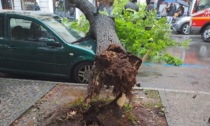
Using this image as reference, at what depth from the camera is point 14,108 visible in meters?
4.18

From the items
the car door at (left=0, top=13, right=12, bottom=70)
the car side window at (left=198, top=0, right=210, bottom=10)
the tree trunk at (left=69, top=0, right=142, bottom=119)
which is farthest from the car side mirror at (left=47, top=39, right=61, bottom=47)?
the car side window at (left=198, top=0, right=210, bottom=10)

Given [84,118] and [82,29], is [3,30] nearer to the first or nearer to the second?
[82,29]

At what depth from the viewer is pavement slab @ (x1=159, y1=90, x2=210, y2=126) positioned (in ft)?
12.7

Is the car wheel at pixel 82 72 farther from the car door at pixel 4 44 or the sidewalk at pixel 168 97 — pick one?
the car door at pixel 4 44

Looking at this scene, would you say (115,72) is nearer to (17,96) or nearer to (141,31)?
(17,96)

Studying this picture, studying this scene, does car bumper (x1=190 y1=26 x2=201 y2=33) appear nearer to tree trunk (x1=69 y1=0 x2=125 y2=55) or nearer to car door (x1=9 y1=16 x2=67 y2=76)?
tree trunk (x1=69 y1=0 x2=125 y2=55)

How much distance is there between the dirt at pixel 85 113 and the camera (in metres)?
3.68

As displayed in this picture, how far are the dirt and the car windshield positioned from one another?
164 cm

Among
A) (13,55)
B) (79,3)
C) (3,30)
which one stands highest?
(79,3)

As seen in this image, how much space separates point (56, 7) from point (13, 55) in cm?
1411

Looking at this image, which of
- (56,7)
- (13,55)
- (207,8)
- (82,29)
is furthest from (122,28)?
(56,7)

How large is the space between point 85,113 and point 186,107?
74.2 inches

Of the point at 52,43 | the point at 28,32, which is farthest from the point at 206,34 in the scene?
the point at 28,32

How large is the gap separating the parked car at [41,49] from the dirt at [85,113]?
1055 millimetres
